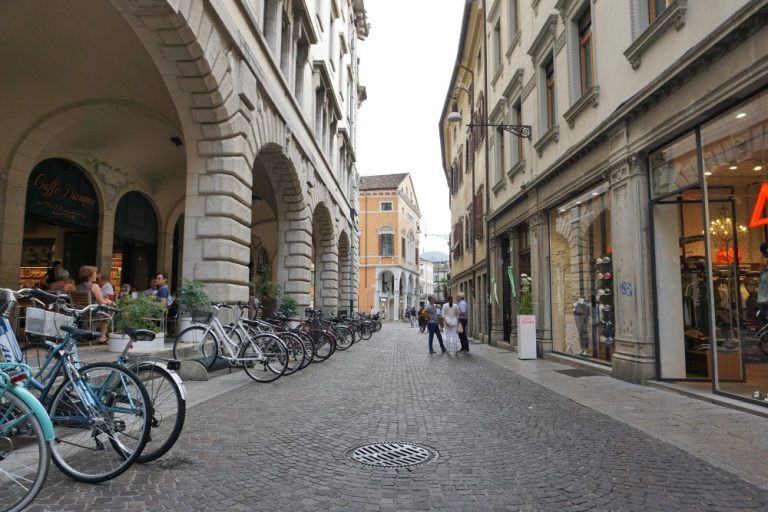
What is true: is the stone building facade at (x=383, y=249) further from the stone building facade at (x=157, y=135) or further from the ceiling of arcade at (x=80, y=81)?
the ceiling of arcade at (x=80, y=81)

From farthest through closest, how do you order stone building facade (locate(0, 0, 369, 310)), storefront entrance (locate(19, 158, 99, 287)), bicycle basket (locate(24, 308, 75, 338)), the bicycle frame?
storefront entrance (locate(19, 158, 99, 287)), stone building facade (locate(0, 0, 369, 310)), the bicycle frame, bicycle basket (locate(24, 308, 75, 338))

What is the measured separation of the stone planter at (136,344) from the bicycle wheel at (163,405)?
3201mm

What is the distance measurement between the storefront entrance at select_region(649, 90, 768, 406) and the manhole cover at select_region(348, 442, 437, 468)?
448cm

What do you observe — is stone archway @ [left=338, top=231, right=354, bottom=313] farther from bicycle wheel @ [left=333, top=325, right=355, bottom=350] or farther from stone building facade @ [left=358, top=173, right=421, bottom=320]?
stone building facade @ [left=358, top=173, right=421, bottom=320]

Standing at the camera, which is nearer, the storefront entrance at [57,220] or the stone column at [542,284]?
the storefront entrance at [57,220]

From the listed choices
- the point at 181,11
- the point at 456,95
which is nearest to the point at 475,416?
the point at 181,11

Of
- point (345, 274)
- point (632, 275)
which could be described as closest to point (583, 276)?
point (632, 275)

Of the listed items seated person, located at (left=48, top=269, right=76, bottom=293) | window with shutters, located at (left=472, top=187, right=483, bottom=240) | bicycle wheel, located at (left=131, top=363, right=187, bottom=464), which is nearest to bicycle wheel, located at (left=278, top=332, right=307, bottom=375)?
seated person, located at (left=48, top=269, right=76, bottom=293)

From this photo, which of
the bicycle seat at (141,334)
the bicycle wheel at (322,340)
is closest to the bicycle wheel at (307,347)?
the bicycle wheel at (322,340)

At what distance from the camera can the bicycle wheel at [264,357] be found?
8398 millimetres

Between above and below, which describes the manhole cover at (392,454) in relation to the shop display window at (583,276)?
below

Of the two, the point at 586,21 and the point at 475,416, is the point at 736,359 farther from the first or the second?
the point at 586,21

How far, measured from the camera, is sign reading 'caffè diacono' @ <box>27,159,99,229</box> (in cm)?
1226

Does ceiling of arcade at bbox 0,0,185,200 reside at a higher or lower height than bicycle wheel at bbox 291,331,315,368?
higher
